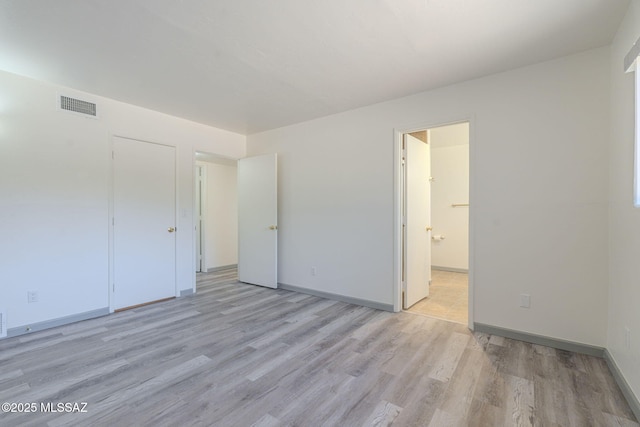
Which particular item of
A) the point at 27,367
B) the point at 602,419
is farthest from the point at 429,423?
the point at 27,367

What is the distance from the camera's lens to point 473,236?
289cm

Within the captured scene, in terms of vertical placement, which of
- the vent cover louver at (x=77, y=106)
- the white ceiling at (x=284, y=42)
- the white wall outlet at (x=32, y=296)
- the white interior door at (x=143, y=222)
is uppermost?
the white ceiling at (x=284, y=42)

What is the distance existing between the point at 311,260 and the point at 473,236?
7.22 ft

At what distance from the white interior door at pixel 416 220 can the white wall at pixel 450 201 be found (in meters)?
2.12

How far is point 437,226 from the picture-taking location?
6227mm

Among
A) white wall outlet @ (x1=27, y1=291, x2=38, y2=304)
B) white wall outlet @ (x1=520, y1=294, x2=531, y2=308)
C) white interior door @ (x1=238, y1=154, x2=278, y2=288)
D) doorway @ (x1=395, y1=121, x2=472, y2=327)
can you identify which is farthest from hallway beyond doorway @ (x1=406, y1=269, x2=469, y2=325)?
white wall outlet @ (x1=27, y1=291, x2=38, y2=304)

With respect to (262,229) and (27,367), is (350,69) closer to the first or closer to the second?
(262,229)

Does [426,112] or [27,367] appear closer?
[27,367]

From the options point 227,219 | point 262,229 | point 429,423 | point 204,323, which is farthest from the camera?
point 227,219

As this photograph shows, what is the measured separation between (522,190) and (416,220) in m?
1.29

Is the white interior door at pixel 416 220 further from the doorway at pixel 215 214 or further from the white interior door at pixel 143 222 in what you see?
the doorway at pixel 215 214

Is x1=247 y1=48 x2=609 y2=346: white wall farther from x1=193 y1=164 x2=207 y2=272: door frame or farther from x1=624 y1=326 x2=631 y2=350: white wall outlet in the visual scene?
x1=193 y1=164 x2=207 y2=272: door frame

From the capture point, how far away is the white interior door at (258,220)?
4.52 meters

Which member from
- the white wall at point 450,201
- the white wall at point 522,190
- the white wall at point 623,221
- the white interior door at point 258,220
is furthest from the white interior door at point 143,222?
the white wall at point 450,201
